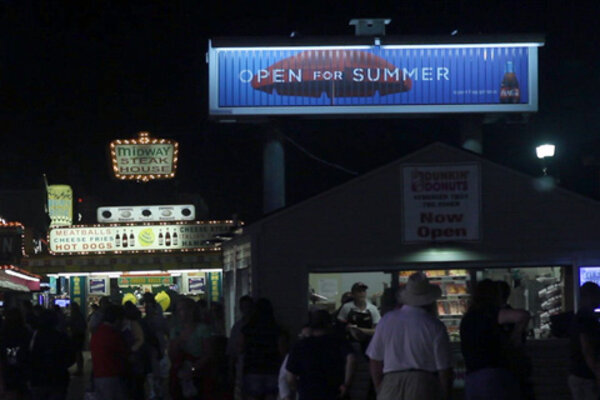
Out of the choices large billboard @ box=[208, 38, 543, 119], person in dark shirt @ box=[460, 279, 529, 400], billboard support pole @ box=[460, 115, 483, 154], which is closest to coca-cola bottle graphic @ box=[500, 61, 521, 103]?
large billboard @ box=[208, 38, 543, 119]

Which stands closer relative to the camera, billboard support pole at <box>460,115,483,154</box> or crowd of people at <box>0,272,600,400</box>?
crowd of people at <box>0,272,600,400</box>

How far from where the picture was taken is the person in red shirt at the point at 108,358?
12.6 metres

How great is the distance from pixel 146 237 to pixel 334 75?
7.81 metres

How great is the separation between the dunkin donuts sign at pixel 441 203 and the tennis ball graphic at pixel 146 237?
15.2 m

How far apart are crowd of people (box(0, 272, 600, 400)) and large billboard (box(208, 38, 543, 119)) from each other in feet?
45.5

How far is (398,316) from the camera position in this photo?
867 centimetres

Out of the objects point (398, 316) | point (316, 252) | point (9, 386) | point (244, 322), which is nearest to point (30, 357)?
point (9, 386)

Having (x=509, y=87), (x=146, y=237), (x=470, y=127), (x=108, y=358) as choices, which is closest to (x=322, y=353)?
(x=108, y=358)

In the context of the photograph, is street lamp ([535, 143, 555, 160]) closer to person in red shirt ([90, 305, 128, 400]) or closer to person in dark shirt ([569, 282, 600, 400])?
person in dark shirt ([569, 282, 600, 400])

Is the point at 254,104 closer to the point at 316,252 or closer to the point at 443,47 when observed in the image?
the point at 443,47

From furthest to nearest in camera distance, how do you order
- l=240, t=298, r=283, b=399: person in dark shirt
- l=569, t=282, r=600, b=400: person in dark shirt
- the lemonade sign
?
the lemonade sign, l=240, t=298, r=283, b=399: person in dark shirt, l=569, t=282, r=600, b=400: person in dark shirt

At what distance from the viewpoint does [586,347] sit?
10.2m

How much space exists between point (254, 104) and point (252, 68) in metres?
1.10

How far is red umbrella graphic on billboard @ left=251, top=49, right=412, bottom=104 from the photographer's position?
A: 29.4m
